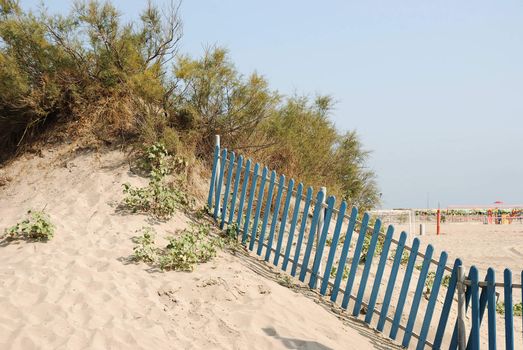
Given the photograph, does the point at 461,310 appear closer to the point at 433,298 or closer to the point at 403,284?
the point at 433,298

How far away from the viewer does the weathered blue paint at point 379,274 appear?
7164 mm

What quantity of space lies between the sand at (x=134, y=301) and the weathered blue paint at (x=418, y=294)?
0.32 metres

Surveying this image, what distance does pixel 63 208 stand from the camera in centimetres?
923

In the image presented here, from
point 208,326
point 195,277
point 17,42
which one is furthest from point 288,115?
point 208,326

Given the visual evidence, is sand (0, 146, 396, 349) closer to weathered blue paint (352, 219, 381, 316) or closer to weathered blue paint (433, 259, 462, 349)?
weathered blue paint (352, 219, 381, 316)

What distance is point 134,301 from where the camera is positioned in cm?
614

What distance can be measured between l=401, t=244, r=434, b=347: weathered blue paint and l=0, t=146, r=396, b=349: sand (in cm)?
32

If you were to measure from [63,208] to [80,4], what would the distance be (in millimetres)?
4393

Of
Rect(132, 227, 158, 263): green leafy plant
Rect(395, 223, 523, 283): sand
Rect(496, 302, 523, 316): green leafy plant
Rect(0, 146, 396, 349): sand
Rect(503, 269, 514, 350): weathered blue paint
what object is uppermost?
Rect(395, 223, 523, 283): sand

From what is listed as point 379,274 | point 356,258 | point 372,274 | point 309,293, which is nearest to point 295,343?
point 379,274

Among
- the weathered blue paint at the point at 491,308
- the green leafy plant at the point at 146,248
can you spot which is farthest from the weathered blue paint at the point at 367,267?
the green leafy plant at the point at 146,248

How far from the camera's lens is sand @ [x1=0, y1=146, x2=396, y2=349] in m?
5.48

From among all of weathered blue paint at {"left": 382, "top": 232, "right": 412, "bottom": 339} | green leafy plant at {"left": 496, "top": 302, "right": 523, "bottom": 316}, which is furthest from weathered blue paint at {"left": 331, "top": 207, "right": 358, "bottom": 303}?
green leafy plant at {"left": 496, "top": 302, "right": 523, "bottom": 316}

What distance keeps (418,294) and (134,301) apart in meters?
3.41
